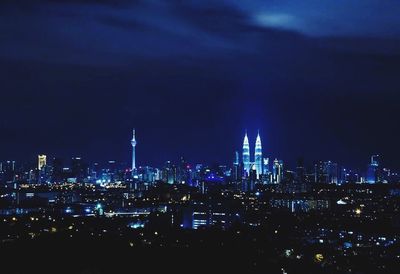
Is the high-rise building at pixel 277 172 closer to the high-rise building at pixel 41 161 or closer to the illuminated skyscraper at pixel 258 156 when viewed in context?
the illuminated skyscraper at pixel 258 156

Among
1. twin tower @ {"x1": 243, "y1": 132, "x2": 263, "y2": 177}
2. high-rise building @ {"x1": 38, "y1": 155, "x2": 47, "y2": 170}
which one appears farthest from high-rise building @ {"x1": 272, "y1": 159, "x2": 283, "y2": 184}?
high-rise building @ {"x1": 38, "y1": 155, "x2": 47, "y2": 170}

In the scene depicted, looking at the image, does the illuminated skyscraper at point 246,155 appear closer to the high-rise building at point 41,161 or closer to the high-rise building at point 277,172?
the high-rise building at point 277,172

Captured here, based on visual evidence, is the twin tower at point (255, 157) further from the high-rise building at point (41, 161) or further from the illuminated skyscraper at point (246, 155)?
the high-rise building at point (41, 161)

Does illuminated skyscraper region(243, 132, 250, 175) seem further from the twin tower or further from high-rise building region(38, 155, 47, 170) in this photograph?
high-rise building region(38, 155, 47, 170)

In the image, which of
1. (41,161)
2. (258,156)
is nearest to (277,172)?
(258,156)

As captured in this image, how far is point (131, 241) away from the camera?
17.2 m

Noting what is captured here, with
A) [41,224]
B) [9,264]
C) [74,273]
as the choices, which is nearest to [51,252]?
[9,264]

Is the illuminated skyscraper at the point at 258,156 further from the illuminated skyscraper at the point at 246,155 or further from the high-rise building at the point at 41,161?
the high-rise building at the point at 41,161

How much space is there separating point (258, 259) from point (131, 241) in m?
4.16

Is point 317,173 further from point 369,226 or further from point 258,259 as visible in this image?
point 258,259

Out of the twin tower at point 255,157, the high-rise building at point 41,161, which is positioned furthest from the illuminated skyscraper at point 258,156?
the high-rise building at point 41,161

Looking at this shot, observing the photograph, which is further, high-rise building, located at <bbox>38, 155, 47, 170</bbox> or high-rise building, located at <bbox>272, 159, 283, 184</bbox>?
high-rise building, located at <bbox>38, 155, 47, 170</bbox>

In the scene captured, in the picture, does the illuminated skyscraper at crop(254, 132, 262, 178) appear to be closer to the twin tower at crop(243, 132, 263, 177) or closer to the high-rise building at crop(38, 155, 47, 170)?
the twin tower at crop(243, 132, 263, 177)

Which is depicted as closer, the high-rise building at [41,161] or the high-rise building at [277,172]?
the high-rise building at [277,172]
